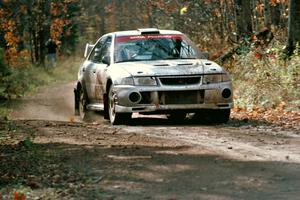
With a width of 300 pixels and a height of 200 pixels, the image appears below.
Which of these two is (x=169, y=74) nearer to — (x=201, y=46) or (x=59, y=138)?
(x=59, y=138)

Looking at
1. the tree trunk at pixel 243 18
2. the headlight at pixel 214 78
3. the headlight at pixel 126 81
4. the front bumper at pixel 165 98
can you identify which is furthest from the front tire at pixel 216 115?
the tree trunk at pixel 243 18

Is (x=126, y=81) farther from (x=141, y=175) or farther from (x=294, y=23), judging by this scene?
(x=294, y=23)

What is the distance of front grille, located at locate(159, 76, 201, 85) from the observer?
11078 mm

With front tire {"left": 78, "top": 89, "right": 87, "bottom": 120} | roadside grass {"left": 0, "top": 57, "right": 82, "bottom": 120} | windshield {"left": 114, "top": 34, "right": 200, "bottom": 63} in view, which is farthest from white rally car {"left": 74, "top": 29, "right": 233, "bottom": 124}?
roadside grass {"left": 0, "top": 57, "right": 82, "bottom": 120}

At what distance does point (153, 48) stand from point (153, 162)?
215 inches

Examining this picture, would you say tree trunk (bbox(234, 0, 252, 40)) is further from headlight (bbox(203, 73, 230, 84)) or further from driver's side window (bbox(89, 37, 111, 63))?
headlight (bbox(203, 73, 230, 84))

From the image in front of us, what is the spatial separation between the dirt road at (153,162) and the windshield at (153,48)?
1760 mm

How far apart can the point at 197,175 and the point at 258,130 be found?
Answer: 3.85m

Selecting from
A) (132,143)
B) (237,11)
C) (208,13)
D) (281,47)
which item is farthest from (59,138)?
(208,13)

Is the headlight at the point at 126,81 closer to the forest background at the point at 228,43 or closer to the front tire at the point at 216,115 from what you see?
the front tire at the point at 216,115

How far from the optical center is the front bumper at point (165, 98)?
1105cm

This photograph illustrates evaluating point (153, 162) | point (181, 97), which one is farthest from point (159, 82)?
point (153, 162)

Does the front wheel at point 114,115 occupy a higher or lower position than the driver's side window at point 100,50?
lower

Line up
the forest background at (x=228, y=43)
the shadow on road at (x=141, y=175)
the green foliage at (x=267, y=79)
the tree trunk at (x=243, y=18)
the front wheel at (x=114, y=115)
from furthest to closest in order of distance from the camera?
1. the tree trunk at (x=243, y=18)
2. the forest background at (x=228, y=43)
3. the green foliage at (x=267, y=79)
4. the front wheel at (x=114, y=115)
5. the shadow on road at (x=141, y=175)
